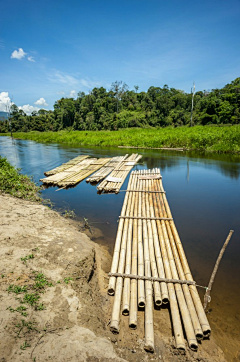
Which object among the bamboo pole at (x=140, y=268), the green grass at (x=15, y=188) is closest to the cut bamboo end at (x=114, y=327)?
the bamboo pole at (x=140, y=268)

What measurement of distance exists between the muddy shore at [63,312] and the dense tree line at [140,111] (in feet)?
129

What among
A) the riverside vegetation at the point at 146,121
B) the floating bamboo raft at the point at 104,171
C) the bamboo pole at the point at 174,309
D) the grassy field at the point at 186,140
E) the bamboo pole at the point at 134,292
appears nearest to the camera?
the bamboo pole at the point at 174,309

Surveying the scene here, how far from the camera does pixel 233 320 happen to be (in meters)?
3.71

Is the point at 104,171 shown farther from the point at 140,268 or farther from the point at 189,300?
the point at 189,300

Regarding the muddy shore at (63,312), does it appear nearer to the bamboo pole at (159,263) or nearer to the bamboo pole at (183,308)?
the bamboo pole at (183,308)

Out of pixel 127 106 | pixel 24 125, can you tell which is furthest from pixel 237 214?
pixel 24 125

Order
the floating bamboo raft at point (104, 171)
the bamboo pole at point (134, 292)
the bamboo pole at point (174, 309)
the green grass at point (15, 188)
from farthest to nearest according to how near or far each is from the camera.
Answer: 1. the floating bamboo raft at point (104, 171)
2. the green grass at point (15, 188)
3. the bamboo pole at point (134, 292)
4. the bamboo pole at point (174, 309)

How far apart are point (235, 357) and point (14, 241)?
A: 4.53m

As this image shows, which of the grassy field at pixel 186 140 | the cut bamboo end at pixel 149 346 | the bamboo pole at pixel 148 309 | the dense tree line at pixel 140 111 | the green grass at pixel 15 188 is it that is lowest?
the cut bamboo end at pixel 149 346

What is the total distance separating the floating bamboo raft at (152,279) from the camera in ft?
10.8

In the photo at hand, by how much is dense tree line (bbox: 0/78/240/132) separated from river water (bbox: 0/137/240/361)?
28112 mm

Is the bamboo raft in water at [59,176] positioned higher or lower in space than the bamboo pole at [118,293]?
higher

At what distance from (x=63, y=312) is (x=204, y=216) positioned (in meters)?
5.92

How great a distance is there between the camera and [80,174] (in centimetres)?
1292
